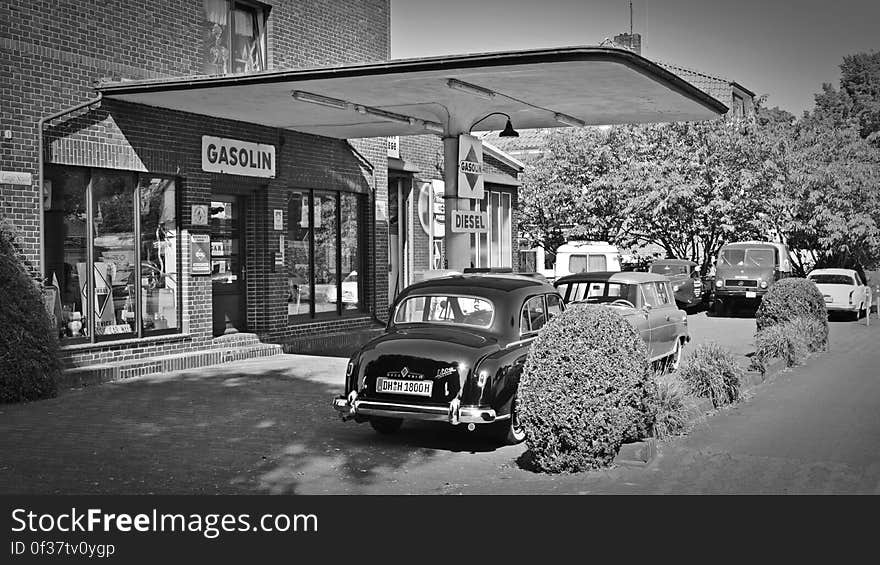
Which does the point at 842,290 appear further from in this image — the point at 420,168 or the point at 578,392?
the point at 578,392

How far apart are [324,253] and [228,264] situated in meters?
2.86

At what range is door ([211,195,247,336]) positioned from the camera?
1716 cm

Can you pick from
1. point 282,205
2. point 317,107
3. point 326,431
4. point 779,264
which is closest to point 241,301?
point 282,205

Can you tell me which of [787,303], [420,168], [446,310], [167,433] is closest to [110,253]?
[167,433]

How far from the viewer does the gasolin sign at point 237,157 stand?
1625 centimetres

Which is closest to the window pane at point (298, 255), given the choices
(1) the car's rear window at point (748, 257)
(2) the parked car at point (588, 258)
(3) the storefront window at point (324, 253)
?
(3) the storefront window at point (324, 253)

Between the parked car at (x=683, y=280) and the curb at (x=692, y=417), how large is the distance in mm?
13666

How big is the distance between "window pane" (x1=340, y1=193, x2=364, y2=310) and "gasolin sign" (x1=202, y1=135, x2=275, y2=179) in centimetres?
298

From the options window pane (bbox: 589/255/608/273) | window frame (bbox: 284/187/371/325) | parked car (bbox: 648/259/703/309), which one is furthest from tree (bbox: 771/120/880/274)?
window frame (bbox: 284/187/371/325)

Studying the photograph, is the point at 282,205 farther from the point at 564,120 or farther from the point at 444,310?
the point at 444,310

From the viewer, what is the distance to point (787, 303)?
17969 millimetres

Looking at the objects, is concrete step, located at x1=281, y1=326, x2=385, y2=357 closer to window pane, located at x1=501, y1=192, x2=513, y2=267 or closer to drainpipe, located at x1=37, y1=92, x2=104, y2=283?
drainpipe, located at x1=37, y1=92, x2=104, y2=283

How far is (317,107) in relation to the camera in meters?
15.5

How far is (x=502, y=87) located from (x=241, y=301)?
6666 mm
